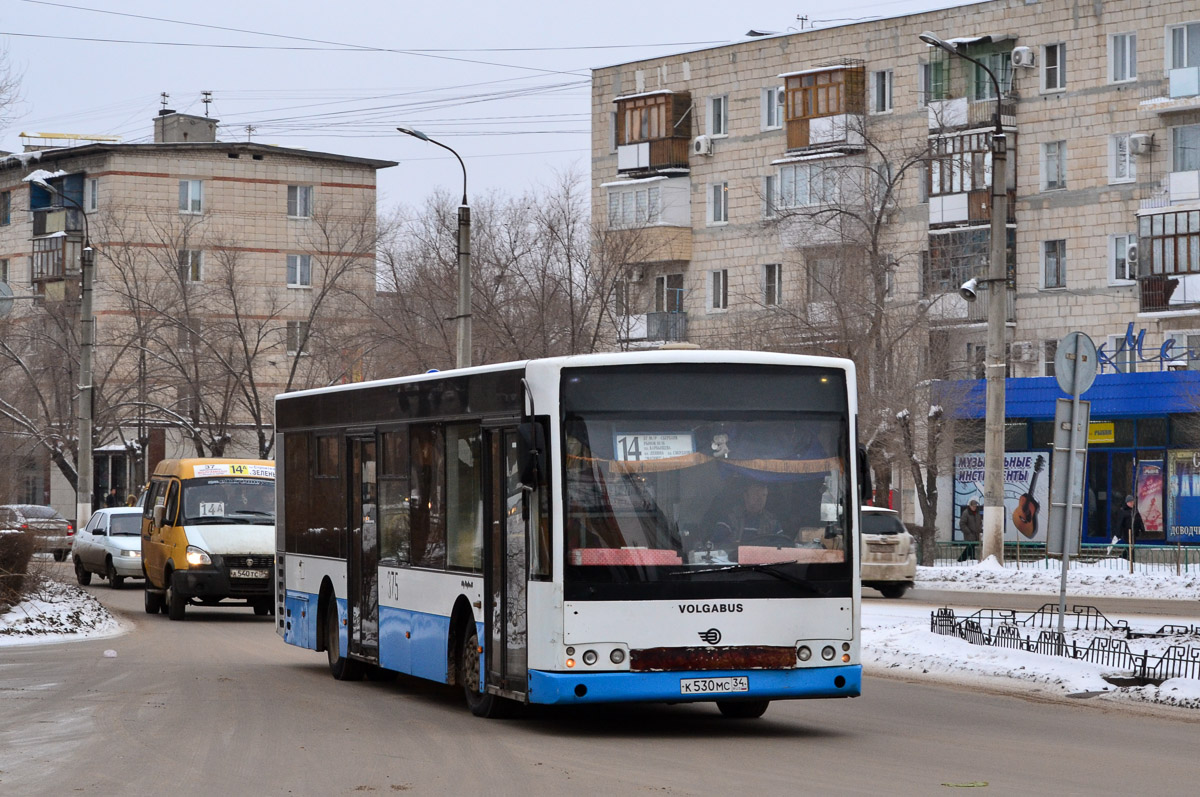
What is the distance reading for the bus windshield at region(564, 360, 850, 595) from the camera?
1210 centimetres

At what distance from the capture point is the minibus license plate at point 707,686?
12.0 m

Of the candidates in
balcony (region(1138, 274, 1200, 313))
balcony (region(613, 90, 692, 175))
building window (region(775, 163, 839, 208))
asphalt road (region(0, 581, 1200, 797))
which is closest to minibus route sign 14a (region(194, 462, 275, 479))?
asphalt road (region(0, 581, 1200, 797))

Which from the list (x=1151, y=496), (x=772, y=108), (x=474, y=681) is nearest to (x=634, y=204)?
(x=772, y=108)

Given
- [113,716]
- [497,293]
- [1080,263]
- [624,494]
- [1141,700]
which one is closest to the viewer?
[624,494]

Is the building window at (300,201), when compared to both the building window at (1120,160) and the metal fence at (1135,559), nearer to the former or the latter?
the building window at (1120,160)

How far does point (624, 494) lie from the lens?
1214cm

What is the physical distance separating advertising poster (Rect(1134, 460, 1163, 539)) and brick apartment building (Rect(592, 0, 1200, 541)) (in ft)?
0.76

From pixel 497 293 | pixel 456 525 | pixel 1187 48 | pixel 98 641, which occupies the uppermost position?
pixel 1187 48

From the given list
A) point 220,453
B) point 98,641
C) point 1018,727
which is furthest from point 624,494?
point 220,453

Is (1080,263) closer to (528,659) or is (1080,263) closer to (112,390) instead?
(112,390)

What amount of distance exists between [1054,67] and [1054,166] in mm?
2812

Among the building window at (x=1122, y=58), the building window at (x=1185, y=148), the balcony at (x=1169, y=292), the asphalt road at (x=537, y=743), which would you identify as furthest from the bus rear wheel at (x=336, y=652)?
the building window at (x=1122, y=58)

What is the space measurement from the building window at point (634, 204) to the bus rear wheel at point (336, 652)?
4324 centimetres

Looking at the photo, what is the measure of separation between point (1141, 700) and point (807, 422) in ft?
13.3
